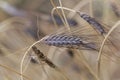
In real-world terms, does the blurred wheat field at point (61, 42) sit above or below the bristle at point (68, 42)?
below

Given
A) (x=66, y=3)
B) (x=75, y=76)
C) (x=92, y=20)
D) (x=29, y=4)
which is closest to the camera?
(x=92, y=20)

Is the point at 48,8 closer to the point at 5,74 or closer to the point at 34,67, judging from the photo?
the point at 34,67

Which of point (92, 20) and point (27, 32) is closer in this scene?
point (92, 20)

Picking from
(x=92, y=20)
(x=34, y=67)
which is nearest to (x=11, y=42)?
(x=34, y=67)

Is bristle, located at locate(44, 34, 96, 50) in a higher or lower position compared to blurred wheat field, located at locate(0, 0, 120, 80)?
higher
